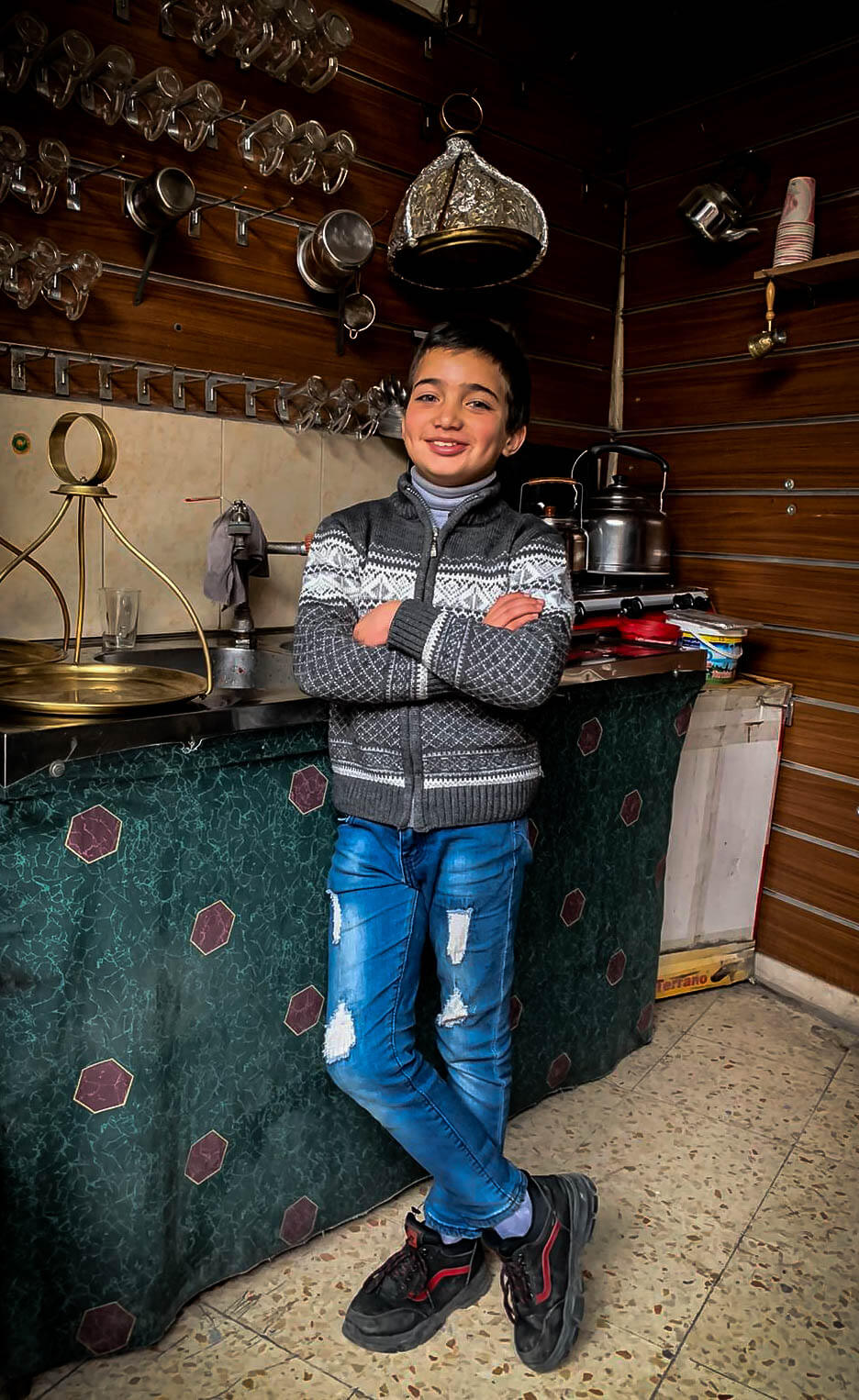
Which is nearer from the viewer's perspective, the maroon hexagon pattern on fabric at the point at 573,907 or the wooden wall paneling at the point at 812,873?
the maroon hexagon pattern on fabric at the point at 573,907

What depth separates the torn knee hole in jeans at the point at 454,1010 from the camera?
145cm

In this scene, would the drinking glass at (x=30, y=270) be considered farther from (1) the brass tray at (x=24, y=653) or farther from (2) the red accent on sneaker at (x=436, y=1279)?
(2) the red accent on sneaker at (x=436, y=1279)

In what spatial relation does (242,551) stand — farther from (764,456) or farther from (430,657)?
(764,456)

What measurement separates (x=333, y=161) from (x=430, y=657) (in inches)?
59.1

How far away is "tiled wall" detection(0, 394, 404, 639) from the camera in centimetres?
192

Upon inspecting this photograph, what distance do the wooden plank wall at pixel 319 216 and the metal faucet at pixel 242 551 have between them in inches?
14.1

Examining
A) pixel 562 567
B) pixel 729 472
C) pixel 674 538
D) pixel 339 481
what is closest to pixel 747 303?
pixel 729 472

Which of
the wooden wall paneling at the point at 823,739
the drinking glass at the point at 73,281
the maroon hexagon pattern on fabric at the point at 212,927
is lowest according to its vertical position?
the maroon hexagon pattern on fabric at the point at 212,927

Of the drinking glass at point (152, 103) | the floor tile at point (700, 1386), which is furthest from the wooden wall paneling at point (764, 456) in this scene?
the floor tile at point (700, 1386)

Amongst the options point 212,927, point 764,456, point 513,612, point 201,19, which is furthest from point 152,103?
point 764,456

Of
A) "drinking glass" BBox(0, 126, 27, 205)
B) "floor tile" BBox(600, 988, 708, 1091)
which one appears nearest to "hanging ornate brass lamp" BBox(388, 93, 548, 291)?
"drinking glass" BBox(0, 126, 27, 205)

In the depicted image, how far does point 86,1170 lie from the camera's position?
1310 millimetres

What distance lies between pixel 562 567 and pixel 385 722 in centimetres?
35

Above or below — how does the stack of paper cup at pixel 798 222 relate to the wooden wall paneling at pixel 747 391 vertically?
above
